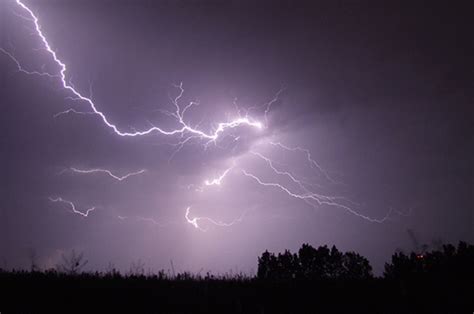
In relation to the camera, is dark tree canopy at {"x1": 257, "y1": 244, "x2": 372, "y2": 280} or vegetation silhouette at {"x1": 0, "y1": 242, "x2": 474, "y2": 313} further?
dark tree canopy at {"x1": 257, "y1": 244, "x2": 372, "y2": 280}

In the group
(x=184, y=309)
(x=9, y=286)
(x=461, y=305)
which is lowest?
(x=461, y=305)

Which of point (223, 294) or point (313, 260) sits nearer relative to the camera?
point (223, 294)

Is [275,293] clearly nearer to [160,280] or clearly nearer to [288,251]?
[160,280]

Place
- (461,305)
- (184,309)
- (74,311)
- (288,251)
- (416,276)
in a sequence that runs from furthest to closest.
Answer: (288,251) → (416,276) → (461,305) → (184,309) → (74,311)

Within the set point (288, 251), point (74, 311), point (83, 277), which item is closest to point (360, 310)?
point (74, 311)

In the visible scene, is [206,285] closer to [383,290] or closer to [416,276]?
[383,290]

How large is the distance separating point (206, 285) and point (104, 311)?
214cm

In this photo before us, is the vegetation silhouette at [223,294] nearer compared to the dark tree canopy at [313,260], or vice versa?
the vegetation silhouette at [223,294]

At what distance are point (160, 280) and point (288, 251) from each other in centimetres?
4204

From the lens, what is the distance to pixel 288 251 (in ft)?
157

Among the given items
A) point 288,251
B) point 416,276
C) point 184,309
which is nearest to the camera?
point 184,309

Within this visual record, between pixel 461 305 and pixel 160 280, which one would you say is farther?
pixel 160 280

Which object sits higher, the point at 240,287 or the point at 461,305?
the point at 240,287

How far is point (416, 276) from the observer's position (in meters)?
9.11
